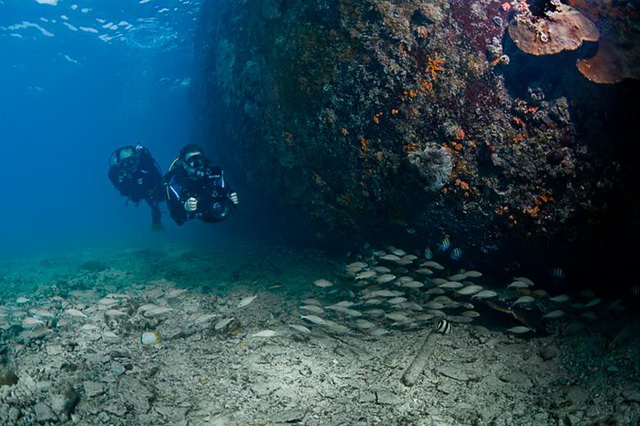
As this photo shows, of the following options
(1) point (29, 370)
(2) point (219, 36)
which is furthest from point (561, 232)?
(2) point (219, 36)

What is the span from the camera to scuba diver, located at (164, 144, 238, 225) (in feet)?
26.9

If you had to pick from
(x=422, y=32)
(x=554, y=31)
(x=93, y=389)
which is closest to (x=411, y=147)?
(x=422, y=32)

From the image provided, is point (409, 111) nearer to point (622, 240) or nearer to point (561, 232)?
point (561, 232)

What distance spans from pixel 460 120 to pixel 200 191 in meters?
5.92

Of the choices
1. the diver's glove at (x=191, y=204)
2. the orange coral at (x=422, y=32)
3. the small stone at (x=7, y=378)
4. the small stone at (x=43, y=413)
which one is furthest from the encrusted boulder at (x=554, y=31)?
the small stone at (x=7, y=378)

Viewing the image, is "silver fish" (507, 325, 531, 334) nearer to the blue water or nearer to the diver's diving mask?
the diver's diving mask

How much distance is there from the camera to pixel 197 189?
27.8 ft

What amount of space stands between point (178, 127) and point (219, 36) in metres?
54.9

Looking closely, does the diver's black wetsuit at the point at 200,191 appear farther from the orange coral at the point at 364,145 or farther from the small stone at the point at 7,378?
the small stone at the point at 7,378

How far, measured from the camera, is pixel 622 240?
5.24 meters

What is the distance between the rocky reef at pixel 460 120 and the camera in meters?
5.16

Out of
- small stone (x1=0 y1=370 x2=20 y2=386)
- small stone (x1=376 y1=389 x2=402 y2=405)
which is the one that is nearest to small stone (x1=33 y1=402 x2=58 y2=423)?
small stone (x1=0 y1=370 x2=20 y2=386)

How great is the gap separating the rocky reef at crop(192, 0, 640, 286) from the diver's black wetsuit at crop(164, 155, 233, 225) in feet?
7.56

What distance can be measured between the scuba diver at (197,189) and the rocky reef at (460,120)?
2.29 meters
